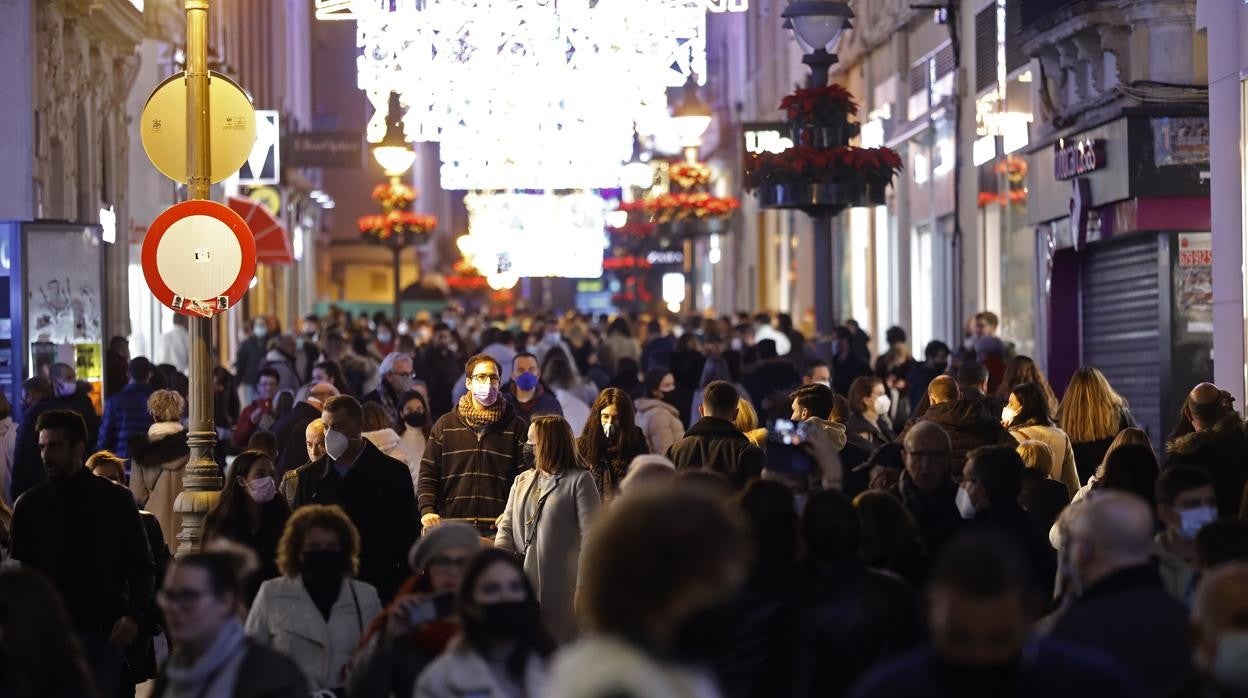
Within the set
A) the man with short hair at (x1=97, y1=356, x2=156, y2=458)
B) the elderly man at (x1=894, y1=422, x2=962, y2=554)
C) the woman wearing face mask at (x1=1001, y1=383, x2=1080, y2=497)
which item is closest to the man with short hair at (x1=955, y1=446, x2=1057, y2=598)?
the elderly man at (x1=894, y1=422, x2=962, y2=554)

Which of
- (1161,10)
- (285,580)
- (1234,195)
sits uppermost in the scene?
(1161,10)

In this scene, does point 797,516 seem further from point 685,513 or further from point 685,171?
point 685,171

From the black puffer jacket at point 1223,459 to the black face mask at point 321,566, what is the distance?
4215mm

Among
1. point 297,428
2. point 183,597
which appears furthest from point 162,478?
point 183,597

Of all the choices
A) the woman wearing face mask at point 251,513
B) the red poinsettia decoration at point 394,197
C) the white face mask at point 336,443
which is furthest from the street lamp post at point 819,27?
the red poinsettia decoration at point 394,197

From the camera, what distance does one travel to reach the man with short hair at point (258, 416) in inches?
679

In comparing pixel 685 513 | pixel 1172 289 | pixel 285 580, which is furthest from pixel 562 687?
pixel 1172 289

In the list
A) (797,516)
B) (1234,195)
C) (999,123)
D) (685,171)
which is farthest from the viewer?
(685,171)

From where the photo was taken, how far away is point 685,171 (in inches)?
1689

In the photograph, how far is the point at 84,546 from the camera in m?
9.25

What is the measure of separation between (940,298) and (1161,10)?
10943 millimetres

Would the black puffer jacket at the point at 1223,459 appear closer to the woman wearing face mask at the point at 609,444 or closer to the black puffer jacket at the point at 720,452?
the black puffer jacket at the point at 720,452

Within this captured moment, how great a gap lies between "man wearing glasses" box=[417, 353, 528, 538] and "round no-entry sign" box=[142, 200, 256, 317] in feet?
5.02

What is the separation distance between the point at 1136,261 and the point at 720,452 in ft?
33.8
